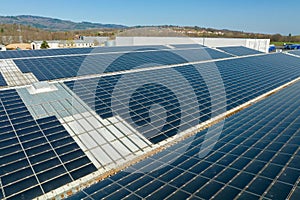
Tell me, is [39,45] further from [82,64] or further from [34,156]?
[34,156]

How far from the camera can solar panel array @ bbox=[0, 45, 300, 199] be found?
310 inches

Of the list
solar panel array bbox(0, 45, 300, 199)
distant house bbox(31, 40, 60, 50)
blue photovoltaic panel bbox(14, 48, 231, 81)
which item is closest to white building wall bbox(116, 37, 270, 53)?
blue photovoltaic panel bbox(14, 48, 231, 81)

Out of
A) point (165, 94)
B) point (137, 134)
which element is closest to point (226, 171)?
point (137, 134)

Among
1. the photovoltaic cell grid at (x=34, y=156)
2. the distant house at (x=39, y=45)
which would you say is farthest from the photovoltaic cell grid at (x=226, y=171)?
the distant house at (x=39, y=45)

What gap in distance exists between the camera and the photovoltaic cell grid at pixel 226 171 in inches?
270

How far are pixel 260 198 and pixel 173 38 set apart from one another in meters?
63.7

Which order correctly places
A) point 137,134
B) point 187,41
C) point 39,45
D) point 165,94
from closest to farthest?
point 137,134 < point 165,94 < point 187,41 < point 39,45

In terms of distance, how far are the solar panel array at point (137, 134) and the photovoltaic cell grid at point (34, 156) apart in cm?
4

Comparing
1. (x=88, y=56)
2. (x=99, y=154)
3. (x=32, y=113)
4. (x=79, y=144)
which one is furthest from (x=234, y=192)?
(x=88, y=56)

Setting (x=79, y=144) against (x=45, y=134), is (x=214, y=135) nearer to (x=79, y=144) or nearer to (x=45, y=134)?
(x=79, y=144)

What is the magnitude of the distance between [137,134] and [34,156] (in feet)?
18.6

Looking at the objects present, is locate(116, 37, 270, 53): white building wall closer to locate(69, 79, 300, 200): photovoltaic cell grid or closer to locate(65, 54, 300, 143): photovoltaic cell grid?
locate(65, 54, 300, 143): photovoltaic cell grid

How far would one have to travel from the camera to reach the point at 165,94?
18828 mm

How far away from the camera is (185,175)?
8398 mm
